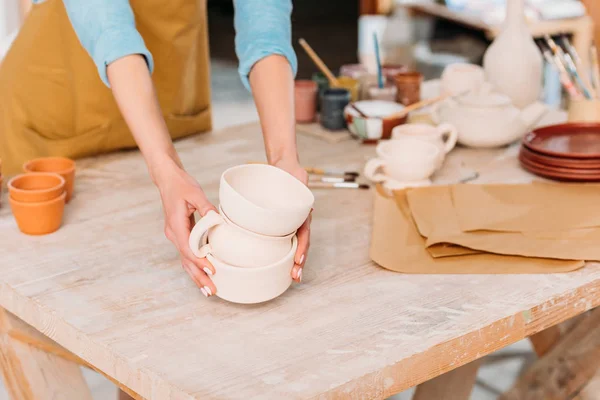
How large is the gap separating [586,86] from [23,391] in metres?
1.34

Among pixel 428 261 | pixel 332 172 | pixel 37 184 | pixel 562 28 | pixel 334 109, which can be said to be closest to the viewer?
Answer: pixel 428 261

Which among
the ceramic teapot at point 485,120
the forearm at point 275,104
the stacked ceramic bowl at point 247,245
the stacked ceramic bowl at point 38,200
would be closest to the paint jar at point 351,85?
the ceramic teapot at point 485,120

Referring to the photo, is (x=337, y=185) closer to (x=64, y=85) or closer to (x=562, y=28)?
(x=64, y=85)

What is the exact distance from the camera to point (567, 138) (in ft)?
5.35

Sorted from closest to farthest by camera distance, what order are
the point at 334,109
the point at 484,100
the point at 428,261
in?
the point at 428,261 < the point at 484,100 < the point at 334,109

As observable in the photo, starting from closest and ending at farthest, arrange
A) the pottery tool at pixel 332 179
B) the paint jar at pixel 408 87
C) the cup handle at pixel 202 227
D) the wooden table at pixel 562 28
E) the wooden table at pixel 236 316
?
the wooden table at pixel 236 316, the cup handle at pixel 202 227, the pottery tool at pixel 332 179, the paint jar at pixel 408 87, the wooden table at pixel 562 28

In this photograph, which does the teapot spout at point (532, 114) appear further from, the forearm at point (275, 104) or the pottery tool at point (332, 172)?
the forearm at point (275, 104)

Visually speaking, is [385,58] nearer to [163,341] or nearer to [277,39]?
[277,39]

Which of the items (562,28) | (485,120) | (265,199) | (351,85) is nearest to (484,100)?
(485,120)

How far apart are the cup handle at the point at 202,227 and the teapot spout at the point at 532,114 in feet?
3.09

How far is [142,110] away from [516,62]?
0.99 m

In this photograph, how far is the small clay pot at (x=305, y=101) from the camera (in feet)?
6.14

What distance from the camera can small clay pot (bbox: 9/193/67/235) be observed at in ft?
4.05

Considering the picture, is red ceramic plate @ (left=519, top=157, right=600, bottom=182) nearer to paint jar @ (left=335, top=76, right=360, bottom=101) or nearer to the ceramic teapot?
the ceramic teapot
